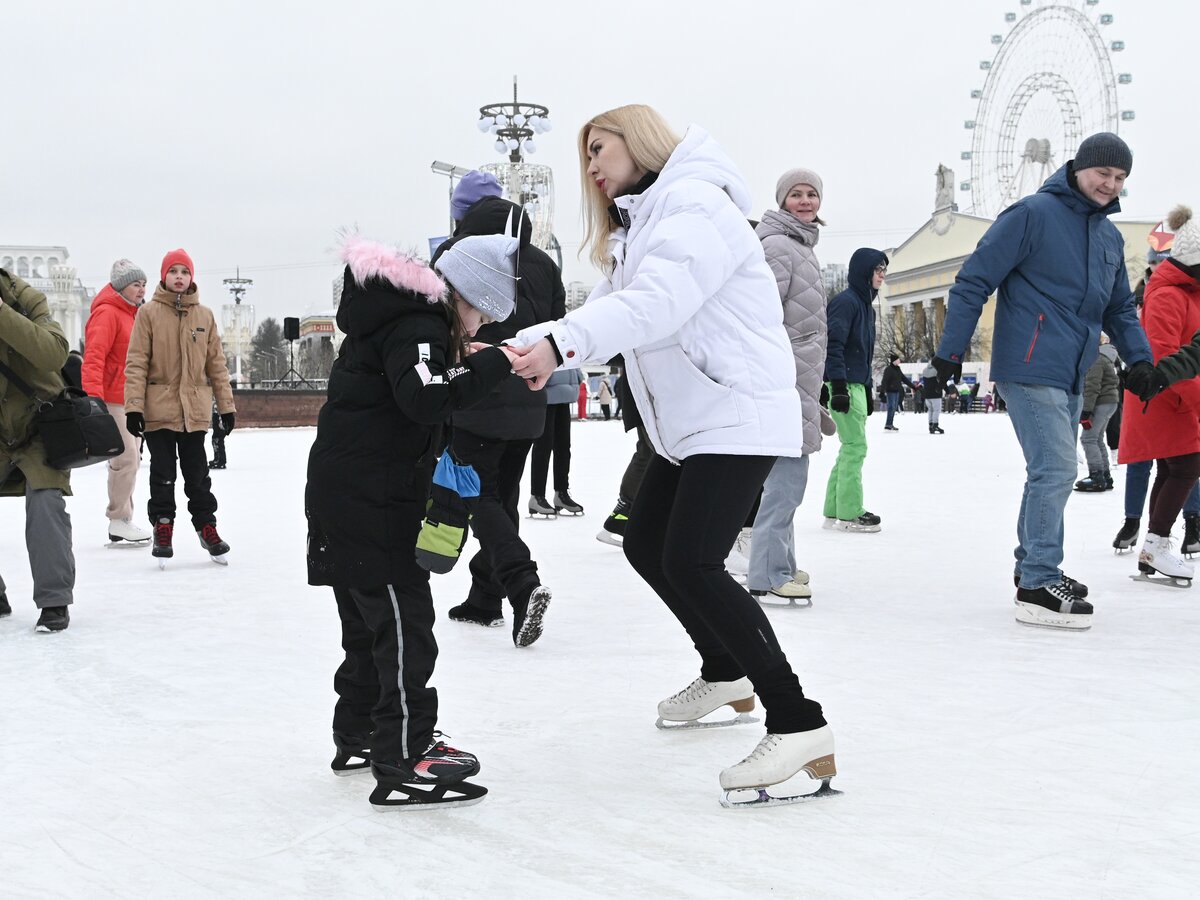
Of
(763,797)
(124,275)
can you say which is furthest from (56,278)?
(763,797)

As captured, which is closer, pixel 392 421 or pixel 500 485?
pixel 392 421

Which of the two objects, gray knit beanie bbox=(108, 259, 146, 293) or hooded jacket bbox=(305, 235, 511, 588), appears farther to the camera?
gray knit beanie bbox=(108, 259, 146, 293)

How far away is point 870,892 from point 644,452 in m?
4.01

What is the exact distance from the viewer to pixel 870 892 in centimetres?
206

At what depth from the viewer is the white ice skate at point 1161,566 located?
5.24 m

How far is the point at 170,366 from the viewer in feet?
20.0

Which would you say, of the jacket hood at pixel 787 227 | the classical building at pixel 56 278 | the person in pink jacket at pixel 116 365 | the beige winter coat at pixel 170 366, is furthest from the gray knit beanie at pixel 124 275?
the classical building at pixel 56 278

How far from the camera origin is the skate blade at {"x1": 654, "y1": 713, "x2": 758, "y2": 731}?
3.16m

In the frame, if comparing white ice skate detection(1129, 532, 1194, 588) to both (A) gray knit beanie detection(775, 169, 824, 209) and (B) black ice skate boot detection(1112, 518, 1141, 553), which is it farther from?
(A) gray knit beanie detection(775, 169, 824, 209)

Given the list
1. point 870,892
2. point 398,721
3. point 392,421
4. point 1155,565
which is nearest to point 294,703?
point 398,721

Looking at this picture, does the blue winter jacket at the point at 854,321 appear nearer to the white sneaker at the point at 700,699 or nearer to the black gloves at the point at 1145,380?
the black gloves at the point at 1145,380

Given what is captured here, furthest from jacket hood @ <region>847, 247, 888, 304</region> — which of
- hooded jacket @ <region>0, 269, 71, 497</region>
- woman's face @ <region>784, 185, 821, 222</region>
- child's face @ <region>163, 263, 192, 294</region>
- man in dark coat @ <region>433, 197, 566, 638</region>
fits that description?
hooded jacket @ <region>0, 269, 71, 497</region>

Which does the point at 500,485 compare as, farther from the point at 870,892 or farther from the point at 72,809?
the point at 870,892

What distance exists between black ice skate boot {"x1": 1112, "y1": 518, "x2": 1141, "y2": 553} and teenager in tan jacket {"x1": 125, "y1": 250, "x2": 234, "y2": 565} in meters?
4.69
